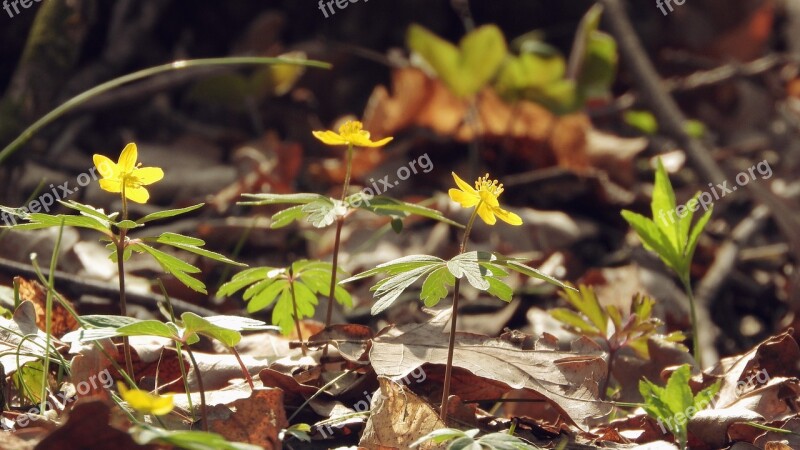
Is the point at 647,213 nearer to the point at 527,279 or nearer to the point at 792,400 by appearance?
the point at 527,279

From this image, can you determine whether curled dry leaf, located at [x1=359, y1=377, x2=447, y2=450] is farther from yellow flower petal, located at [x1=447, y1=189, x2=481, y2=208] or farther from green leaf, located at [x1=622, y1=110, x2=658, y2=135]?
green leaf, located at [x1=622, y1=110, x2=658, y2=135]

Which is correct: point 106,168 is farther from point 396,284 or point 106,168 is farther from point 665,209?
point 665,209

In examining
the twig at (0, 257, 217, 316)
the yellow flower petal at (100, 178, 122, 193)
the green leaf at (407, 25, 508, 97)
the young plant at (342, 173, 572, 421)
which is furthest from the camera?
the green leaf at (407, 25, 508, 97)

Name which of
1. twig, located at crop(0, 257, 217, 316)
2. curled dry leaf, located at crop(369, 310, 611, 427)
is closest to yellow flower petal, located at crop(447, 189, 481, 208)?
curled dry leaf, located at crop(369, 310, 611, 427)

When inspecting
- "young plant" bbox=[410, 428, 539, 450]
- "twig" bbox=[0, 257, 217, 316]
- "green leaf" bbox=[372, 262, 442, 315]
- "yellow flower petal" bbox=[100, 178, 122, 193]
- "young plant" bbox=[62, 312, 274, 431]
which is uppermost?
"yellow flower petal" bbox=[100, 178, 122, 193]

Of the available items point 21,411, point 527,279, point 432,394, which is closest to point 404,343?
point 432,394

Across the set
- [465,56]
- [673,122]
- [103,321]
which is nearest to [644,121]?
[673,122]

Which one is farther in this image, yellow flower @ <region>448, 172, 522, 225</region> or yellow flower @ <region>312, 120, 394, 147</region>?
yellow flower @ <region>312, 120, 394, 147</region>

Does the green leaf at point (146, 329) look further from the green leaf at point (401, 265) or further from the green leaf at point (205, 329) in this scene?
the green leaf at point (401, 265)
